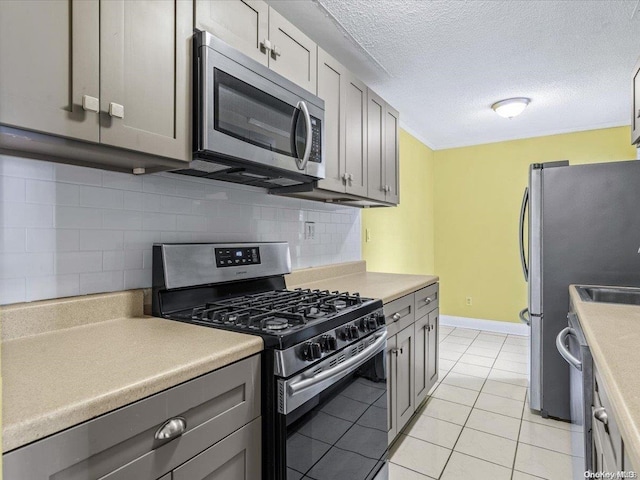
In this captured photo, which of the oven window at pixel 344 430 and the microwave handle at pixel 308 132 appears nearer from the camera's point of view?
the oven window at pixel 344 430

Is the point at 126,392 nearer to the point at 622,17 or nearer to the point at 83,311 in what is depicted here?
the point at 83,311

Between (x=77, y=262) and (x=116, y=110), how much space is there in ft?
1.86

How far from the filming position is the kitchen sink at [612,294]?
2.01 metres

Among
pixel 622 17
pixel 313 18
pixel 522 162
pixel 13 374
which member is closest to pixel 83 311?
pixel 13 374

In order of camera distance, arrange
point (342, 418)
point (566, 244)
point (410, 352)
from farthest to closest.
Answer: point (566, 244), point (410, 352), point (342, 418)

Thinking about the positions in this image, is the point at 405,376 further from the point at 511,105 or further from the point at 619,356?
the point at 511,105

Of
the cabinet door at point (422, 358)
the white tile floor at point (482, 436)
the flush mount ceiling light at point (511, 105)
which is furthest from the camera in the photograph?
the flush mount ceiling light at point (511, 105)

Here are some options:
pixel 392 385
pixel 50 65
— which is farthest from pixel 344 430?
pixel 50 65

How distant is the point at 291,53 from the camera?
5.60ft

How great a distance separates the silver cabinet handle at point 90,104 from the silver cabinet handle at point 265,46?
773 mm

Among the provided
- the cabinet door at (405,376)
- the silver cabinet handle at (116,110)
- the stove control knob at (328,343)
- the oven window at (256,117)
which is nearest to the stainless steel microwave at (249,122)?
the oven window at (256,117)

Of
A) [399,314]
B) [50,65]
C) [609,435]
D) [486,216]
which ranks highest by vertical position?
[50,65]

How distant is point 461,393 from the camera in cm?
283

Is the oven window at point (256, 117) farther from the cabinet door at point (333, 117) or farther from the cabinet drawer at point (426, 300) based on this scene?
the cabinet drawer at point (426, 300)
